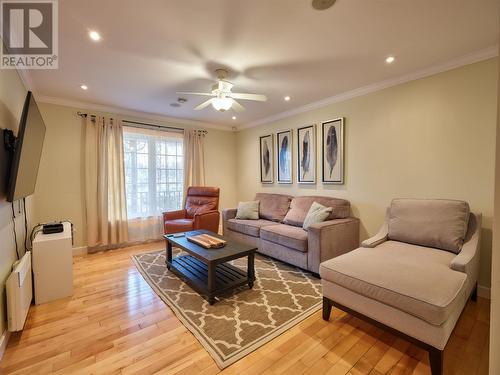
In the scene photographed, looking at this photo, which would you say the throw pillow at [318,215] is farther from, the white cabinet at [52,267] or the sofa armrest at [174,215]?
the white cabinet at [52,267]

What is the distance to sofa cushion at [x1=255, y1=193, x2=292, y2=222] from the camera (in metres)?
4.01

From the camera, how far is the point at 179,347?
5.52 feet

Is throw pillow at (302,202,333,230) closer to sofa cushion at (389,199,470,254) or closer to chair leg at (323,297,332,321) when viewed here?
sofa cushion at (389,199,470,254)

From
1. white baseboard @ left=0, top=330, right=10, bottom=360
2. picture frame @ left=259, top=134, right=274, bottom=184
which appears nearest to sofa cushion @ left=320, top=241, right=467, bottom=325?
white baseboard @ left=0, top=330, right=10, bottom=360

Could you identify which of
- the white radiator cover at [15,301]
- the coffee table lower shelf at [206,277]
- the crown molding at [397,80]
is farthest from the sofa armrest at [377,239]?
the white radiator cover at [15,301]

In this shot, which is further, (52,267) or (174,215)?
(174,215)

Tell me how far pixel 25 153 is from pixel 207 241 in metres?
1.80

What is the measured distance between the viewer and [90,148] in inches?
147

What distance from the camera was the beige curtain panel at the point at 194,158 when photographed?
4.80m

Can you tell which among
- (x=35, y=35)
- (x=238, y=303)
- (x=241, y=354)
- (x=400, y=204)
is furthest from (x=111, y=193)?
(x=400, y=204)

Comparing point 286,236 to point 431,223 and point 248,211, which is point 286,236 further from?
point 431,223

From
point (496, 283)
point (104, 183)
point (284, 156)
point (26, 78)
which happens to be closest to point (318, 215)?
point (284, 156)

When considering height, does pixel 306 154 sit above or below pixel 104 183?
above

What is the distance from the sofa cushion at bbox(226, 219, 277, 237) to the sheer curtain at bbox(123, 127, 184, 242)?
1454 mm
